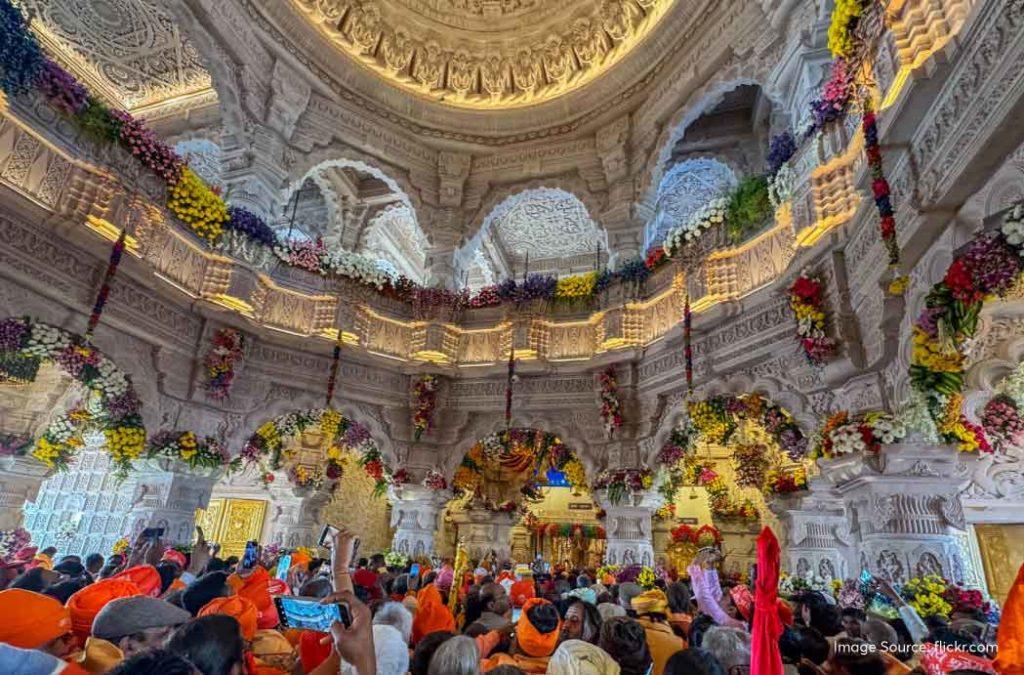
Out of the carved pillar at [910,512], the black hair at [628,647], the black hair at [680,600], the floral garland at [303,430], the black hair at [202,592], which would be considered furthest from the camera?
the floral garland at [303,430]

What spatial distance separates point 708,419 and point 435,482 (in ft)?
18.5

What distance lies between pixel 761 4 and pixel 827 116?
437 cm

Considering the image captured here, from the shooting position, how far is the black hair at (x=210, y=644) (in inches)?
71.6

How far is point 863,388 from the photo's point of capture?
219 inches

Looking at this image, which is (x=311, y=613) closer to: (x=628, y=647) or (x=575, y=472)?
(x=628, y=647)

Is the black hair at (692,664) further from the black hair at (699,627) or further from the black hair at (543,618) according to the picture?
the black hair at (699,627)

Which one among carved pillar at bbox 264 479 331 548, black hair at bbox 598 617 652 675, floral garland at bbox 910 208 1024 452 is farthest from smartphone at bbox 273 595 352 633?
carved pillar at bbox 264 479 331 548

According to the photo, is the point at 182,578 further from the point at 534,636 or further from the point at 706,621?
the point at 706,621

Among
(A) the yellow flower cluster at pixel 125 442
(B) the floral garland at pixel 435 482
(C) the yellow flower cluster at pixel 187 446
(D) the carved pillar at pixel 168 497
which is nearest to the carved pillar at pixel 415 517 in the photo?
(B) the floral garland at pixel 435 482

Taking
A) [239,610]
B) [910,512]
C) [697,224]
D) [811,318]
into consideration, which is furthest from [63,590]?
[697,224]

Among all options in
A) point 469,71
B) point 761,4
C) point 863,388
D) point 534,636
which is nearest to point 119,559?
point 534,636

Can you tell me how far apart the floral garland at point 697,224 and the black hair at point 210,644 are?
8.42 meters

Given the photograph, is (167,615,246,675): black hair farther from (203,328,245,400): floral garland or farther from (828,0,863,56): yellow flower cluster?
(203,328,245,400): floral garland

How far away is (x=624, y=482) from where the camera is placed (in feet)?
30.7
